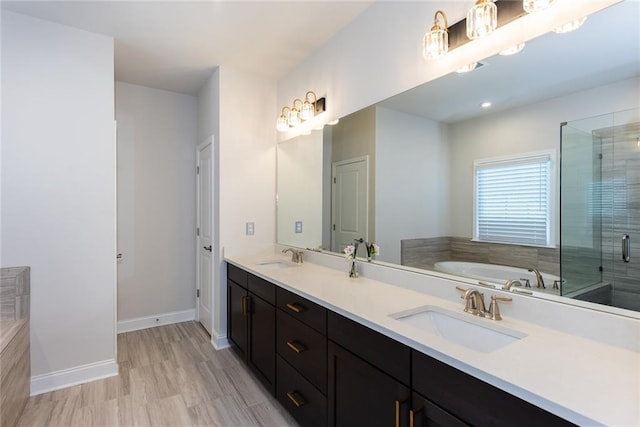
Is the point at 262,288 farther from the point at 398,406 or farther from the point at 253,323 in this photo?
the point at 398,406

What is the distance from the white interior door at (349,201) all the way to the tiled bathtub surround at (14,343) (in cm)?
206

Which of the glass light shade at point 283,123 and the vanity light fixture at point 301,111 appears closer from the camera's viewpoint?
the vanity light fixture at point 301,111

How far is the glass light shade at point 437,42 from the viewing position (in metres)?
1.52

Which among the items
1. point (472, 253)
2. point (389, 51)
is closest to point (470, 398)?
point (472, 253)

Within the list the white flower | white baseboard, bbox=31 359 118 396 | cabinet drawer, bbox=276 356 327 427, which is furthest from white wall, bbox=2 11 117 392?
the white flower

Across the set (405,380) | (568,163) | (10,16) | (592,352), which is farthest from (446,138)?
(10,16)

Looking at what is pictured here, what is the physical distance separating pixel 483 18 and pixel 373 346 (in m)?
1.45

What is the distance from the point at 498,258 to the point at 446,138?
25.8 inches

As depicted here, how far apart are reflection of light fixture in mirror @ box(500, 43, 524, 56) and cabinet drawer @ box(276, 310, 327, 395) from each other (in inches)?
61.4

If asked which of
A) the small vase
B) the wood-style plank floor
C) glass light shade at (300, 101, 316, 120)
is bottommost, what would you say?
the wood-style plank floor

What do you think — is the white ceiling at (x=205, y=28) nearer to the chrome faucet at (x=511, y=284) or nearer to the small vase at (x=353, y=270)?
the small vase at (x=353, y=270)

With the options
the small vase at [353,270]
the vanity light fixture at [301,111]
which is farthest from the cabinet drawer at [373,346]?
the vanity light fixture at [301,111]

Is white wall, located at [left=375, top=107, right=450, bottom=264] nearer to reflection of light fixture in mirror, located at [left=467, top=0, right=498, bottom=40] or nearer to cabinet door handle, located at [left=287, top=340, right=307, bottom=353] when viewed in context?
reflection of light fixture in mirror, located at [left=467, top=0, right=498, bottom=40]

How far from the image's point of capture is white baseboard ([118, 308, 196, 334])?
3320 mm
